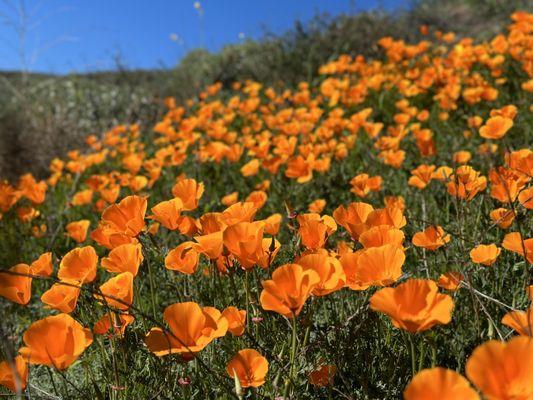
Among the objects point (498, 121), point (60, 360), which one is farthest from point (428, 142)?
point (60, 360)

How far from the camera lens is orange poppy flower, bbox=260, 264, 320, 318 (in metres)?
1.09

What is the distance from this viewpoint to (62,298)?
1361mm

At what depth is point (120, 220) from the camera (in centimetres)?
160

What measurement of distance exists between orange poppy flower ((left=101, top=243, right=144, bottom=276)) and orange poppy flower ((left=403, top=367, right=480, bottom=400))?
2.81 feet

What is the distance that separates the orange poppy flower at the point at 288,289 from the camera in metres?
1.09

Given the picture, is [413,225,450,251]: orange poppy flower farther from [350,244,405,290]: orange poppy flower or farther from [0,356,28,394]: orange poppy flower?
[0,356,28,394]: orange poppy flower

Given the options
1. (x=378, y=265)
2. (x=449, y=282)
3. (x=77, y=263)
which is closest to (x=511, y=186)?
(x=449, y=282)

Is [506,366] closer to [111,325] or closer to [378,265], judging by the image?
[378,265]

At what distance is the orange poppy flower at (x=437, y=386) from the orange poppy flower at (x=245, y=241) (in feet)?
1.94

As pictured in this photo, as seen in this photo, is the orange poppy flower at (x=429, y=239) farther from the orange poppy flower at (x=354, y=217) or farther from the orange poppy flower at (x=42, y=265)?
the orange poppy flower at (x=42, y=265)

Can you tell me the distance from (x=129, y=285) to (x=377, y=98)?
4836mm

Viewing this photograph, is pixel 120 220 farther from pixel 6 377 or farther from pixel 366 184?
pixel 366 184

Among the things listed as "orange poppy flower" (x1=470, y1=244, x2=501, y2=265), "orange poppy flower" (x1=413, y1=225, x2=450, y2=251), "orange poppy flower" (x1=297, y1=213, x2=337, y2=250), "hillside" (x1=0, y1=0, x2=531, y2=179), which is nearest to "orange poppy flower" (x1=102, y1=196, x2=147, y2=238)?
"orange poppy flower" (x1=297, y1=213, x2=337, y2=250)

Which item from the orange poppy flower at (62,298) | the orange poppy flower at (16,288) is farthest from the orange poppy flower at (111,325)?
the orange poppy flower at (16,288)
